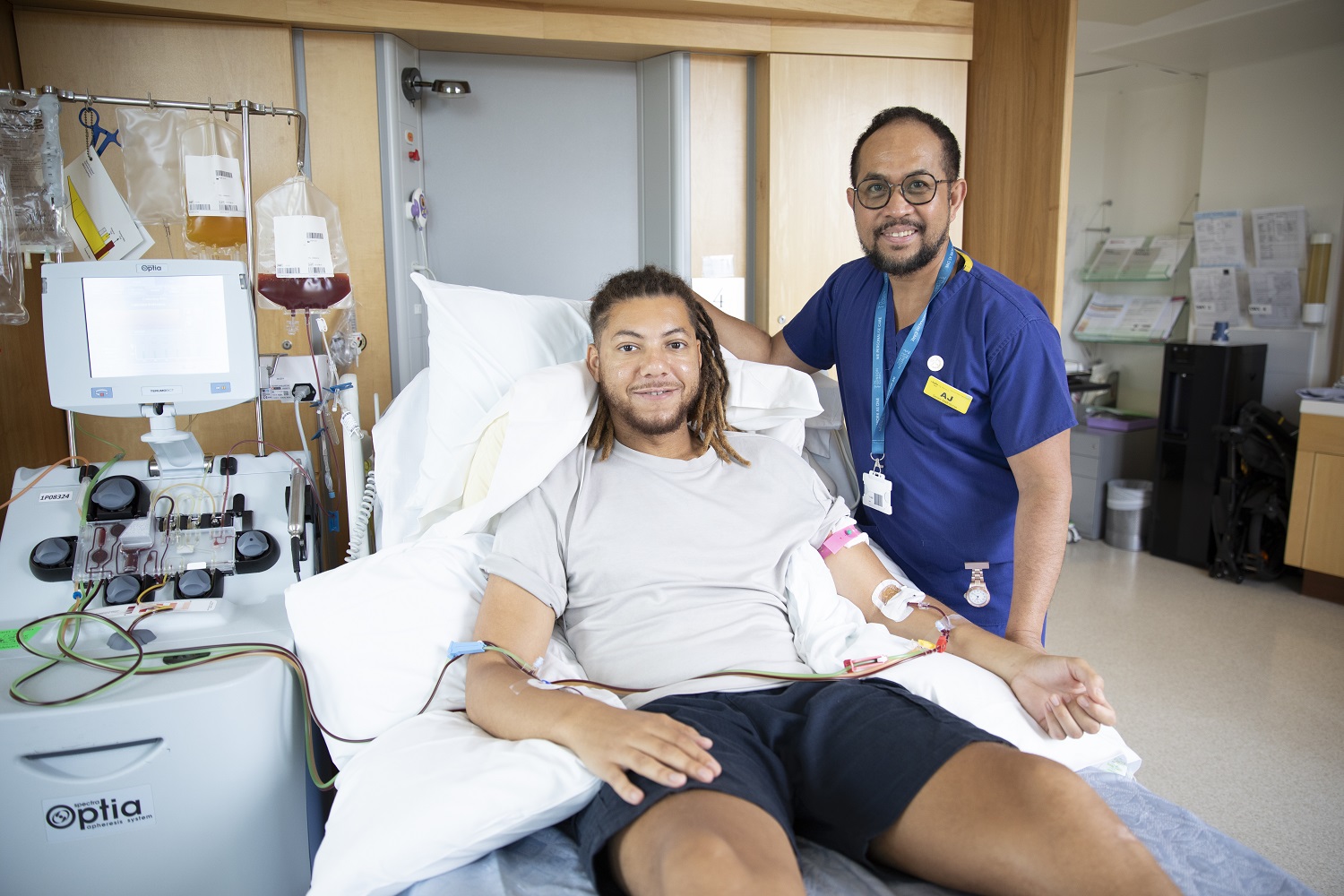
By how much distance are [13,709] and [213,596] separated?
0.40m

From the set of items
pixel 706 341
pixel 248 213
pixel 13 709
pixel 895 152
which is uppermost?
pixel 895 152

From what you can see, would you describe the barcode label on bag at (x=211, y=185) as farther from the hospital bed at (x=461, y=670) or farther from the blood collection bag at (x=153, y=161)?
the hospital bed at (x=461, y=670)

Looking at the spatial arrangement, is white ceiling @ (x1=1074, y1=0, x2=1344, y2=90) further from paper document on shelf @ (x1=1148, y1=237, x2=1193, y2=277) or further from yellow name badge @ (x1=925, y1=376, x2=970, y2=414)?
yellow name badge @ (x1=925, y1=376, x2=970, y2=414)

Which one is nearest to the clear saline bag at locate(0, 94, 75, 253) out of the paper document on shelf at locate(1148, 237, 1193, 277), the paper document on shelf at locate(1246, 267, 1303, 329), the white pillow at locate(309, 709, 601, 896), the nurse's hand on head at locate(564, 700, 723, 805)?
the white pillow at locate(309, 709, 601, 896)

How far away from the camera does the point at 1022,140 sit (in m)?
2.53

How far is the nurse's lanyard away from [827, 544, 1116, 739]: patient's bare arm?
7.1 inches

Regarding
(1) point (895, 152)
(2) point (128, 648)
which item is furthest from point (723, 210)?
(2) point (128, 648)

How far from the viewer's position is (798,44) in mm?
2707

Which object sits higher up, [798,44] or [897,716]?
[798,44]

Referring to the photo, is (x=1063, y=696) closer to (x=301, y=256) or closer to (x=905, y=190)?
(x=905, y=190)

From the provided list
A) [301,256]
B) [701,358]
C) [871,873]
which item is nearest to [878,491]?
[701,358]

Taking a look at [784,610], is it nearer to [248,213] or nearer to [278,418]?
[248,213]

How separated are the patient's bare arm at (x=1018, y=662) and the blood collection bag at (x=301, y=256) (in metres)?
1.19

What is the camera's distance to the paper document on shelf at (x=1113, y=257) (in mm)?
4652
